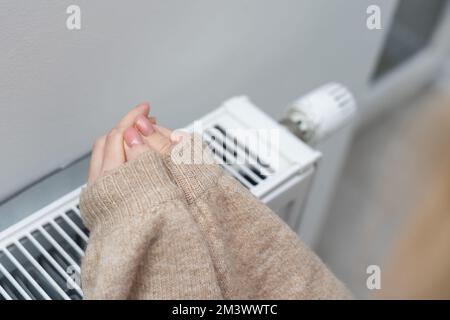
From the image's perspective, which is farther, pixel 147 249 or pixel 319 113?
pixel 319 113

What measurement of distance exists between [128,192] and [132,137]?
7 centimetres

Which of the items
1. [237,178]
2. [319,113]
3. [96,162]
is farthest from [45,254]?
[319,113]

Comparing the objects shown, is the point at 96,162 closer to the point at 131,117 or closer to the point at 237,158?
the point at 131,117

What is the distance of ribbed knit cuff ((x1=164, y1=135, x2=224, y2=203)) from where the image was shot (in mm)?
456

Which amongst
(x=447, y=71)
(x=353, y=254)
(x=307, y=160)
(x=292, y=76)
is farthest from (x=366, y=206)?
(x=307, y=160)

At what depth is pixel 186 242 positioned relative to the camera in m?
0.42

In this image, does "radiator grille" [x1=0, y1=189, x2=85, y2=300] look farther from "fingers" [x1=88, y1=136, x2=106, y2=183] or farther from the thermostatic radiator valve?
the thermostatic radiator valve

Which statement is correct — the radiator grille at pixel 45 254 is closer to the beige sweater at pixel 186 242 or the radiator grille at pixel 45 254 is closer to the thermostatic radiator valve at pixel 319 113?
the beige sweater at pixel 186 242

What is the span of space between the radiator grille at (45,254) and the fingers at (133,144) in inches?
3.0

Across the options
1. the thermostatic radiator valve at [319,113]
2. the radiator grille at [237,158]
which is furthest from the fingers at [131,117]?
the thermostatic radiator valve at [319,113]

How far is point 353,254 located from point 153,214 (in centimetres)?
89

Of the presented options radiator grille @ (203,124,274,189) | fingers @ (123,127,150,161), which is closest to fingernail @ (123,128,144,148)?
fingers @ (123,127,150,161)

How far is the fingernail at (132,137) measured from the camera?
0.48 m

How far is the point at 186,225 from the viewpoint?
419mm
